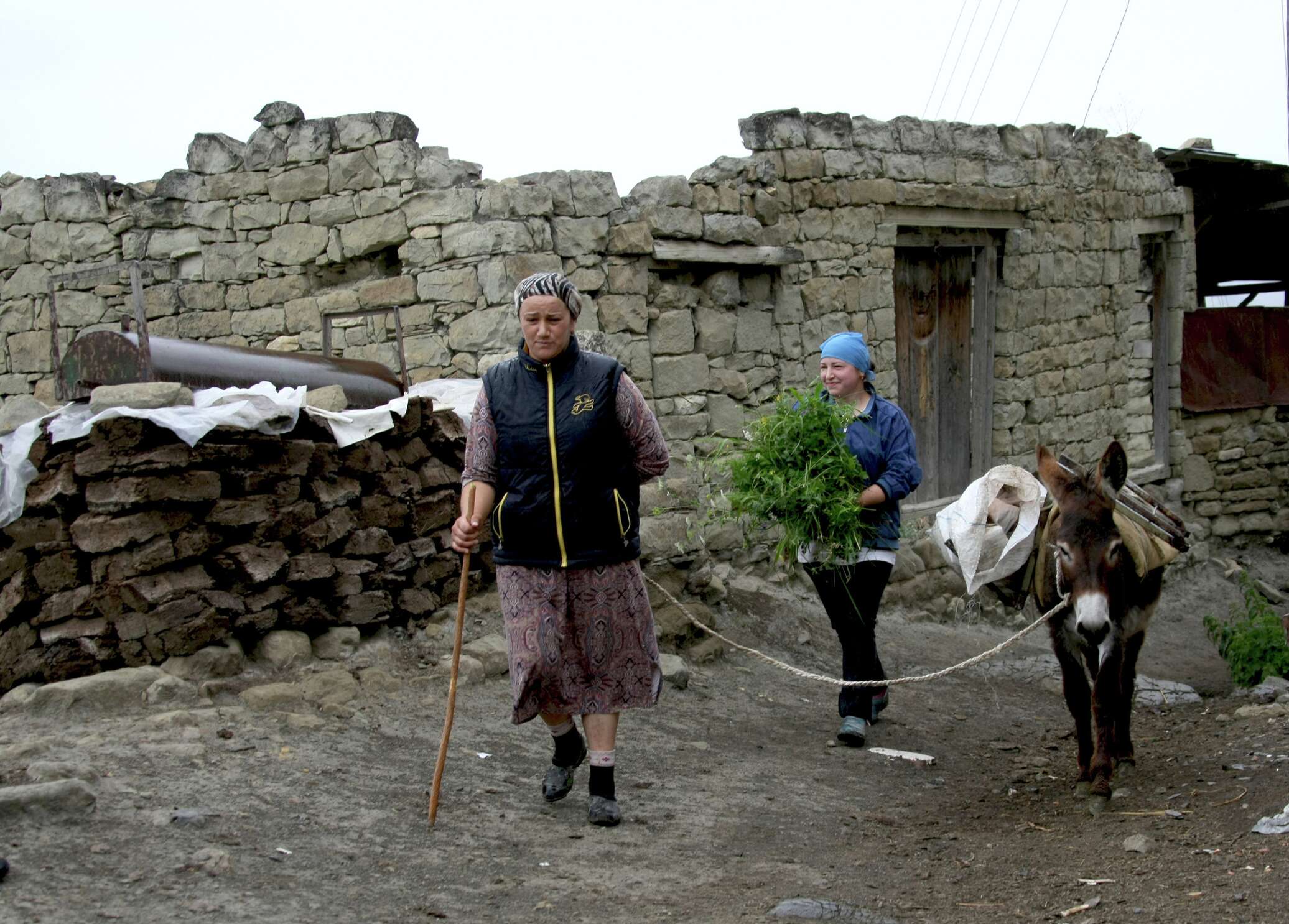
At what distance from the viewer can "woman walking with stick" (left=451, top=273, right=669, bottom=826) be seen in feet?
13.7

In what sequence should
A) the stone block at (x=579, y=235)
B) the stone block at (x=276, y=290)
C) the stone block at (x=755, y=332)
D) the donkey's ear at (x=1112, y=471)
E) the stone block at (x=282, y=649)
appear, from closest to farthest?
the donkey's ear at (x=1112, y=471), the stone block at (x=282, y=649), the stone block at (x=579, y=235), the stone block at (x=276, y=290), the stone block at (x=755, y=332)

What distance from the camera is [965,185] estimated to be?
9672 millimetres

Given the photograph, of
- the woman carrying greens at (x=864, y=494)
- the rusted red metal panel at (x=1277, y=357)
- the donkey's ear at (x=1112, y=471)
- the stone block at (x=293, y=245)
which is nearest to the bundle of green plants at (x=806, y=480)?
the woman carrying greens at (x=864, y=494)

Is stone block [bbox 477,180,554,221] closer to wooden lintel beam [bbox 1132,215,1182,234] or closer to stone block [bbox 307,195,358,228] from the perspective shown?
stone block [bbox 307,195,358,228]

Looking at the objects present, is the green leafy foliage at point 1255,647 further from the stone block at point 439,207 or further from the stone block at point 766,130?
the stone block at point 439,207

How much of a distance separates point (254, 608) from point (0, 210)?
494 centimetres

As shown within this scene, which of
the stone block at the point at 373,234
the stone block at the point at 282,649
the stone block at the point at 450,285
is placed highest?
the stone block at the point at 373,234

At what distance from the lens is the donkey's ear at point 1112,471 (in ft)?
15.5

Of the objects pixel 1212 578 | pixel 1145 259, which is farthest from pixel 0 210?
pixel 1212 578

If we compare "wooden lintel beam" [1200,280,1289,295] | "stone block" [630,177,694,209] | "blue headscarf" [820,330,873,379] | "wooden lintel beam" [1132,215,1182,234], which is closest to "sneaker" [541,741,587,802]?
"blue headscarf" [820,330,873,379]

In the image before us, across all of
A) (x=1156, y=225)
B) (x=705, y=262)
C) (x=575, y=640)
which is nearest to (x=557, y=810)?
(x=575, y=640)

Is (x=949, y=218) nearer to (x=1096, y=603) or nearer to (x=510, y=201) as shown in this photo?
(x=510, y=201)

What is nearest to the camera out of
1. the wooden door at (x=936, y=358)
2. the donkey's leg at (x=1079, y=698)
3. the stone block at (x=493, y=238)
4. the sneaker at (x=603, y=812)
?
the sneaker at (x=603, y=812)

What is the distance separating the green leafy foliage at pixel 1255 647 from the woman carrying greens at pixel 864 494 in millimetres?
3435
